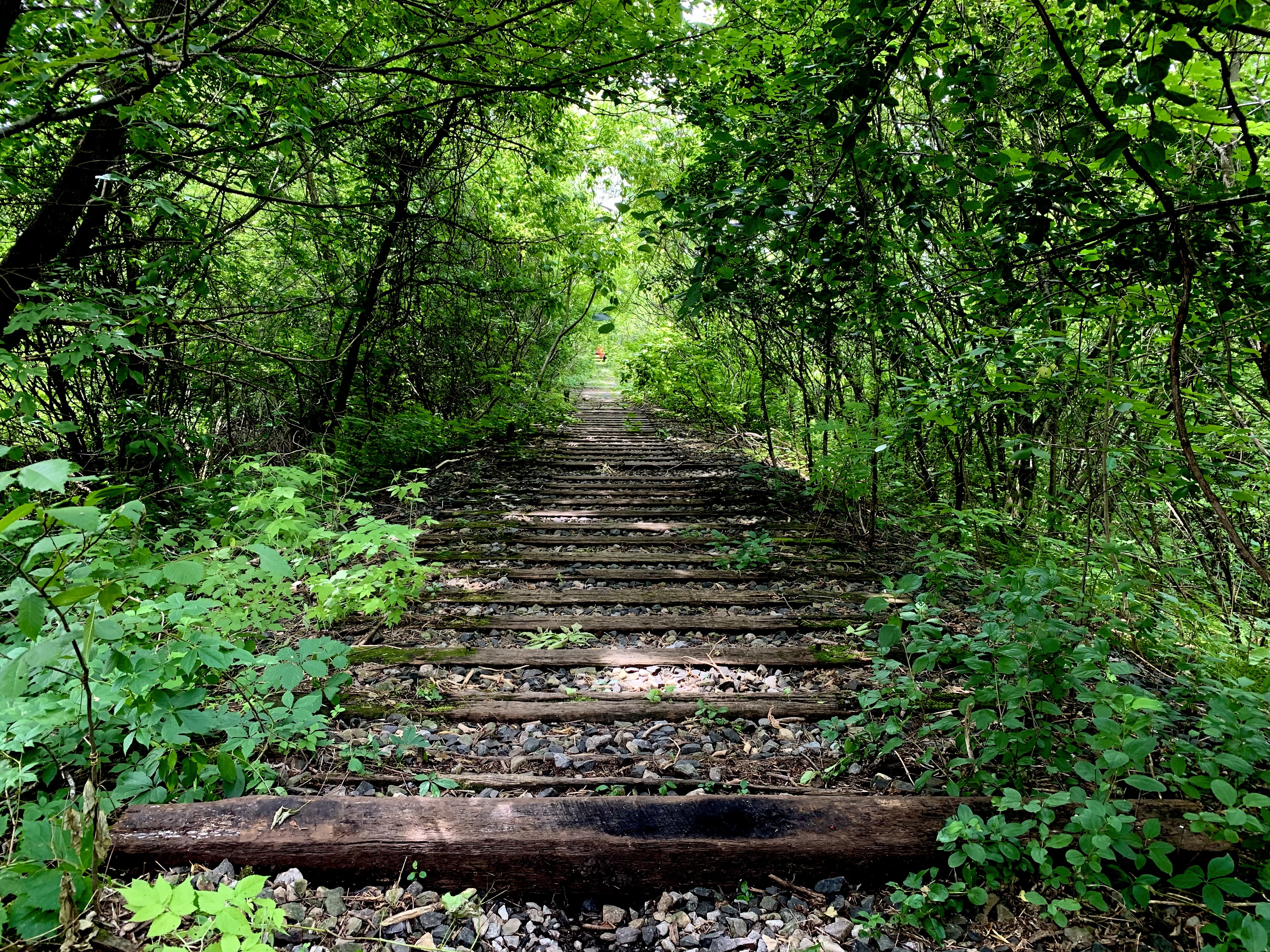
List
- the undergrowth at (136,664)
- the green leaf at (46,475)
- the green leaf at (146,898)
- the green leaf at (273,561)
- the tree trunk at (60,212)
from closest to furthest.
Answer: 1. the green leaf at (46,475)
2. the green leaf at (146,898)
3. the undergrowth at (136,664)
4. the green leaf at (273,561)
5. the tree trunk at (60,212)

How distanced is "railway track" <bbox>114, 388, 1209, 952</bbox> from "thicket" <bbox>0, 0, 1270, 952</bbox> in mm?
176

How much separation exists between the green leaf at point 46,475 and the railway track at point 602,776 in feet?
3.90

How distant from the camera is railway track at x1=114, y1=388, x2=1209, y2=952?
5.57ft

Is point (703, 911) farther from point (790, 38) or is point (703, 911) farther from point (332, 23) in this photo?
point (332, 23)

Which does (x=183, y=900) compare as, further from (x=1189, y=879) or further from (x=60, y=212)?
(x=60, y=212)

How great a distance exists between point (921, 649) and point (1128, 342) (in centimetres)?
225

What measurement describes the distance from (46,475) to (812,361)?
271 inches

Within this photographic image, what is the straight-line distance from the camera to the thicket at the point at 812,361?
1681 mm

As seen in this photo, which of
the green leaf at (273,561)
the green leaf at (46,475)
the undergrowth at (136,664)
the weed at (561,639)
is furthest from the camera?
the weed at (561,639)

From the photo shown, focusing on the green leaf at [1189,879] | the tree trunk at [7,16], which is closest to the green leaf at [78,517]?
the green leaf at [1189,879]

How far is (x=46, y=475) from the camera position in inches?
45.0

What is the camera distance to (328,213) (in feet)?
21.7

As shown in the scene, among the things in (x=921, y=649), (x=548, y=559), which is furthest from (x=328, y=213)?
(x=921, y=649)

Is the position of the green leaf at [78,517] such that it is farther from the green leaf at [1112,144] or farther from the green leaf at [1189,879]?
the green leaf at [1189,879]
